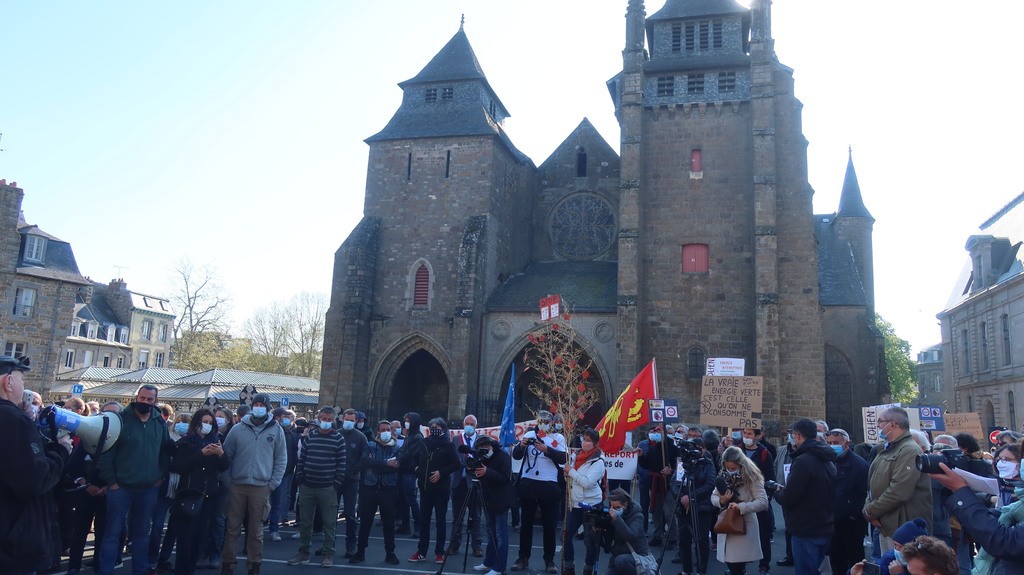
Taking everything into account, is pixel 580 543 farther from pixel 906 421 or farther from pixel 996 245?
pixel 996 245

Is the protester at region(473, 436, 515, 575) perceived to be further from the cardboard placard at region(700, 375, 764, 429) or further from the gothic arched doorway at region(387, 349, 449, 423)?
the gothic arched doorway at region(387, 349, 449, 423)

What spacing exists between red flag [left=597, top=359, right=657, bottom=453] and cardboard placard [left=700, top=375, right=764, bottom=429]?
13.9ft

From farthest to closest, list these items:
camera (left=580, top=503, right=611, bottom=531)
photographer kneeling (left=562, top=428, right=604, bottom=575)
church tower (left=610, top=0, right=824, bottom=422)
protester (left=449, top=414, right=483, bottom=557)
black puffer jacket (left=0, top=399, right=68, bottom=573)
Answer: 1. church tower (left=610, top=0, right=824, bottom=422)
2. protester (left=449, top=414, right=483, bottom=557)
3. photographer kneeling (left=562, top=428, right=604, bottom=575)
4. camera (left=580, top=503, right=611, bottom=531)
5. black puffer jacket (left=0, top=399, right=68, bottom=573)

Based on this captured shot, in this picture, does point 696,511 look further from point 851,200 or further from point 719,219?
point 851,200

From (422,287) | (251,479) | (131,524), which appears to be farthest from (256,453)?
(422,287)

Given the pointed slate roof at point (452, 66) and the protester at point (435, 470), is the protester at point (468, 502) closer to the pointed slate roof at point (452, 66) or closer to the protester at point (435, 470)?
the protester at point (435, 470)

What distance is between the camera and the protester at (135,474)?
24.4 feet

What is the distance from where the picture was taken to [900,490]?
6238 millimetres

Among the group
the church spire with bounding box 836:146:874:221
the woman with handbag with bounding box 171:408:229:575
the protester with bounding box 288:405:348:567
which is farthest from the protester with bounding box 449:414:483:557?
the church spire with bounding box 836:146:874:221

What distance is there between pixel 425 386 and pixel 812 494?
79.4 feet

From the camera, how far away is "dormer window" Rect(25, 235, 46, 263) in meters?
33.7

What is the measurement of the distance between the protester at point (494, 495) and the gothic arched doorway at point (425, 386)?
20512 millimetres

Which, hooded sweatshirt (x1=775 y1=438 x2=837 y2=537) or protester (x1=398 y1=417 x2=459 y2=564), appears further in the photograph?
protester (x1=398 y1=417 x2=459 y2=564)

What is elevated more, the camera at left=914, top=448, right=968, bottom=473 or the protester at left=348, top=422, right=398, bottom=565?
the camera at left=914, top=448, right=968, bottom=473
